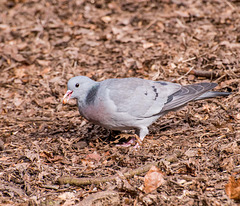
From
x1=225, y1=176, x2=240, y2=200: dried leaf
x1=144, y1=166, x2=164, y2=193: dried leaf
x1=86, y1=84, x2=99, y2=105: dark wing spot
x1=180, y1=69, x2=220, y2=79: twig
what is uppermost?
x1=86, y1=84, x2=99, y2=105: dark wing spot

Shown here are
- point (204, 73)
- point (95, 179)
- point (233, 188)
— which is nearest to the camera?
A: point (233, 188)

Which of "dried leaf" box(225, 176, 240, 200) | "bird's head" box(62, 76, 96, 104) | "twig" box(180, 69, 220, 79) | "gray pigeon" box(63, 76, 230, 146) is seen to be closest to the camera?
"dried leaf" box(225, 176, 240, 200)

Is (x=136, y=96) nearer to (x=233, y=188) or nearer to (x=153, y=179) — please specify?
(x=153, y=179)

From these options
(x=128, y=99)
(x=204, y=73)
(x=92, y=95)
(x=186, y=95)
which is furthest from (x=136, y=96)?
(x=204, y=73)

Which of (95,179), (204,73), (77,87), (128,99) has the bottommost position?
(95,179)

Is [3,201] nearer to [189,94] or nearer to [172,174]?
[172,174]

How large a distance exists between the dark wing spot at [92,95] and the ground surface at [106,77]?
2.24 feet

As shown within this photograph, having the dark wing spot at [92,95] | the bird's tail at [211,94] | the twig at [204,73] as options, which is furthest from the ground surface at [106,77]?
the dark wing spot at [92,95]

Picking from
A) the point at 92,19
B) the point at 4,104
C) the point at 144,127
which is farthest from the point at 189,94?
the point at 92,19

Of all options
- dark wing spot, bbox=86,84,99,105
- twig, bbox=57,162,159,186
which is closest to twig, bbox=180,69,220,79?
dark wing spot, bbox=86,84,99,105

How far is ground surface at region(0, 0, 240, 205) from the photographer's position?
4289 millimetres

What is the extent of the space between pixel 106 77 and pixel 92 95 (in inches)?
74.0

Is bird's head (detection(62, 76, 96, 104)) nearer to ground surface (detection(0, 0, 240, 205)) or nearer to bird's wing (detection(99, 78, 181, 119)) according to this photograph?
bird's wing (detection(99, 78, 181, 119))

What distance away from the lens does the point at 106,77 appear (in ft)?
23.6
